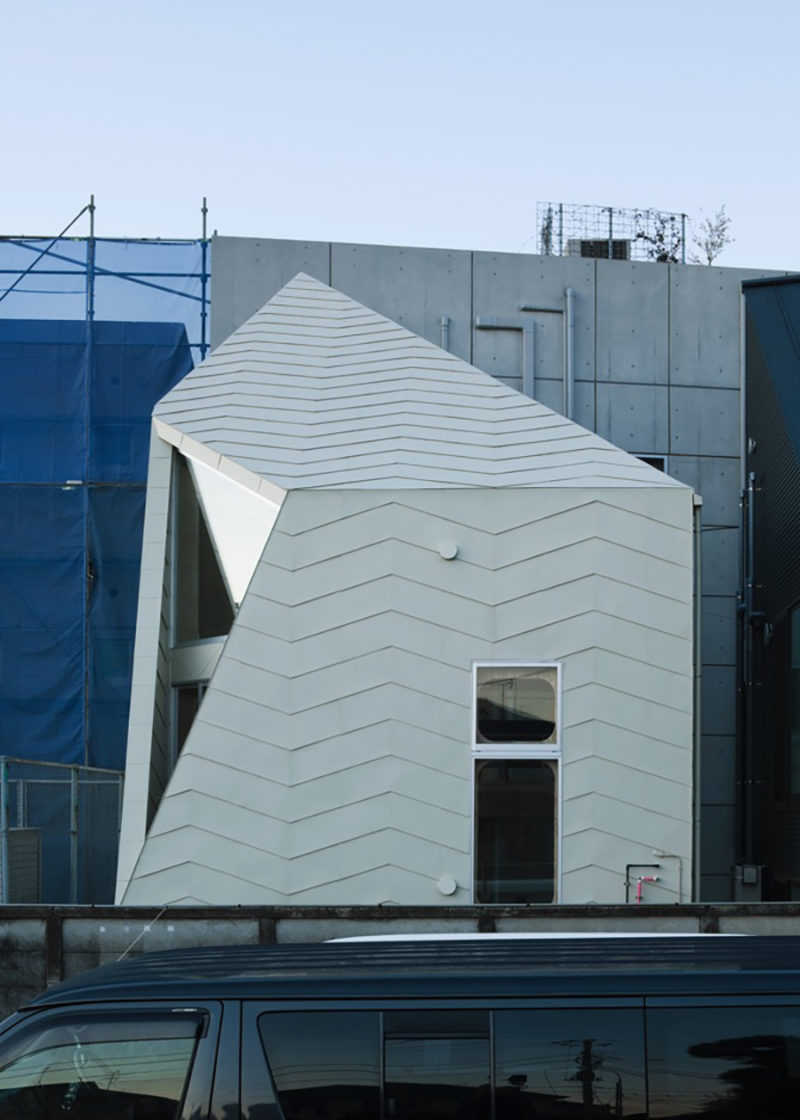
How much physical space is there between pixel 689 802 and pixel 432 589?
3197 mm

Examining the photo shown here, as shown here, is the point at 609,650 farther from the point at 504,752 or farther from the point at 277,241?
the point at 277,241

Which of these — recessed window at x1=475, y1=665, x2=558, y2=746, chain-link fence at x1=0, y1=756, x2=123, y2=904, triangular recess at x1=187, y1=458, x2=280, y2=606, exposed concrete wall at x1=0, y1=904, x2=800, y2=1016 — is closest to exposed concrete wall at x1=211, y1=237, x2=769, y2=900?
chain-link fence at x1=0, y1=756, x2=123, y2=904

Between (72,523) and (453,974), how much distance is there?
18023 mm

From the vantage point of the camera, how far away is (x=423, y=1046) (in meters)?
4.34

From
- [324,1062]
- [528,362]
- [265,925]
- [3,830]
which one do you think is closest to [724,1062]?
[324,1062]

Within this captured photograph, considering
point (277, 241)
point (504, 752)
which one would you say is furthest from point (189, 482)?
point (277, 241)

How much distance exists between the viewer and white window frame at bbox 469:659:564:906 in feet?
44.9

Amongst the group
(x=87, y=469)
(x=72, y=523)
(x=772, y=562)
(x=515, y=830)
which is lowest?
(x=515, y=830)

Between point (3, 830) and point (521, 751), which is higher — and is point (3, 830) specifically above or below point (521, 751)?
below

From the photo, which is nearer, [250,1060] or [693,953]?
[250,1060]

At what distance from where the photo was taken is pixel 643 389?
79.9 feet

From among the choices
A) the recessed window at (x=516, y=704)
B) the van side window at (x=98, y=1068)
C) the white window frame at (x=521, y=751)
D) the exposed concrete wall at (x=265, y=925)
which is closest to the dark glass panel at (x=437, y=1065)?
the van side window at (x=98, y=1068)

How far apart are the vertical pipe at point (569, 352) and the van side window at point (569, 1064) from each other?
20.0 meters

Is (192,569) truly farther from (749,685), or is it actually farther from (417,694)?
(749,685)
